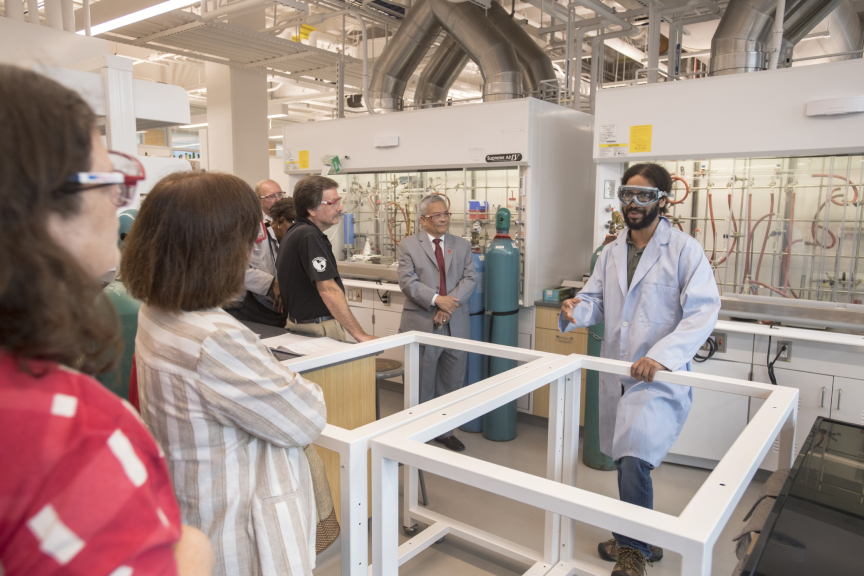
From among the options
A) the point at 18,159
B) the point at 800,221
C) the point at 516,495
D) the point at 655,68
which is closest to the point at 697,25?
the point at 655,68

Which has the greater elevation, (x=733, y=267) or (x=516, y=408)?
(x=733, y=267)

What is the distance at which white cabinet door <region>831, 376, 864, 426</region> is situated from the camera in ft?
8.98

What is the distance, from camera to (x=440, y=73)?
16.3 feet

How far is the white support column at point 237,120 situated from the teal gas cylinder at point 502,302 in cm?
402

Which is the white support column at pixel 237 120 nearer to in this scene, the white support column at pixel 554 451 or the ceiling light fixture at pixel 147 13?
the ceiling light fixture at pixel 147 13

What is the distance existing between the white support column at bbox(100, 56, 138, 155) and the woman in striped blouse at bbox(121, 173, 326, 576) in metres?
0.87

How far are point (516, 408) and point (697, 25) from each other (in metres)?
3.87

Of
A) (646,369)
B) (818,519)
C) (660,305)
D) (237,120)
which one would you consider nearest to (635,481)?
(646,369)

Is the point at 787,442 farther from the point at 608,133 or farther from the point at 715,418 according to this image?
the point at 608,133

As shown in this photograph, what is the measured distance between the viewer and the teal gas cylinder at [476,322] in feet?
12.0

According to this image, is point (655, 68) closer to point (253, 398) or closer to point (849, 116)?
point (849, 116)

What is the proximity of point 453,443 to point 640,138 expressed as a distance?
6.68ft

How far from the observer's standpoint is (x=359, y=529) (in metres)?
1.17

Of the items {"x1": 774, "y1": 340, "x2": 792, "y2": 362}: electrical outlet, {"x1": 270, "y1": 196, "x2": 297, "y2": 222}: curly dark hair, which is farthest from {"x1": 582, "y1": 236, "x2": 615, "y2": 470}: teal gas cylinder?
{"x1": 270, "y1": 196, "x2": 297, "y2": 222}: curly dark hair
